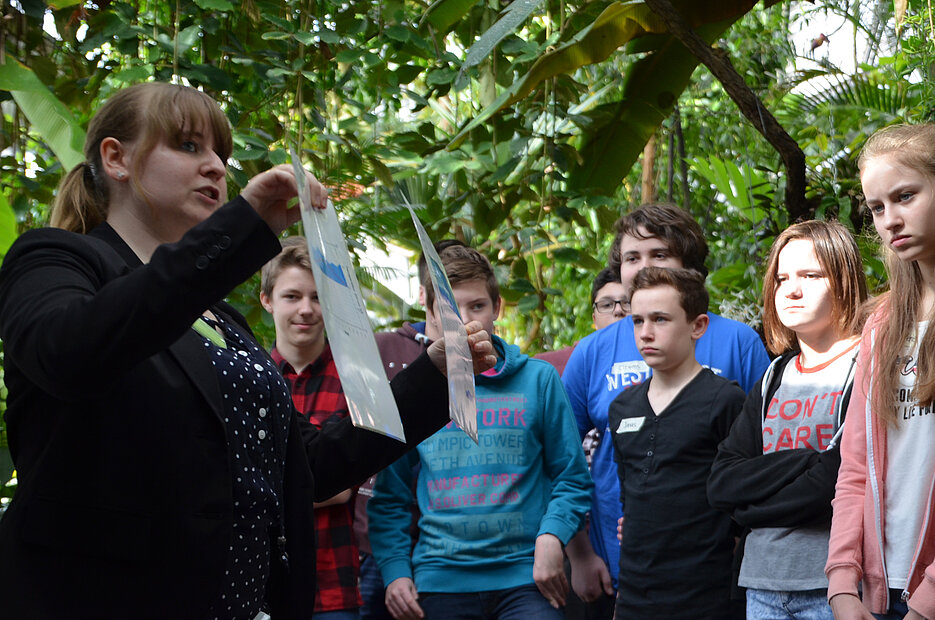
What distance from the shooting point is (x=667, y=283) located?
2793mm

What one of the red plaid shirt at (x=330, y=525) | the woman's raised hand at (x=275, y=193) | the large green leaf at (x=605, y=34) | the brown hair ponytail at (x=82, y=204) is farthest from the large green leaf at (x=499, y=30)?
the woman's raised hand at (x=275, y=193)

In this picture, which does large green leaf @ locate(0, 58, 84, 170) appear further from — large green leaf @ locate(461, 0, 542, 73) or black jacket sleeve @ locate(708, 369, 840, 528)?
black jacket sleeve @ locate(708, 369, 840, 528)

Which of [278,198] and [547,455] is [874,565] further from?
[278,198]

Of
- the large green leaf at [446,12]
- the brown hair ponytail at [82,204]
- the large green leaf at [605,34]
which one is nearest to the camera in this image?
the brown hair ponytail at [82,204]

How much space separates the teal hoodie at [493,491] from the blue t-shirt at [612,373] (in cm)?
20

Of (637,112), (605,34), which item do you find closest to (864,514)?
(605,34)

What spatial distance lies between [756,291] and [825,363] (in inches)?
53.0

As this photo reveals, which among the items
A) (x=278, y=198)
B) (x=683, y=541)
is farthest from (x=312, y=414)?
(x=278, y=198)

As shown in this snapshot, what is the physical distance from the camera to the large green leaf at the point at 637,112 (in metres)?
3.94

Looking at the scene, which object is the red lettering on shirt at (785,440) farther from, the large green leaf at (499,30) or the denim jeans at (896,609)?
the large green leaf at (499,30)

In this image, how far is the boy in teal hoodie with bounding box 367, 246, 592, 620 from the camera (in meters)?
2.62

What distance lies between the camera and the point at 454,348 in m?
1.33

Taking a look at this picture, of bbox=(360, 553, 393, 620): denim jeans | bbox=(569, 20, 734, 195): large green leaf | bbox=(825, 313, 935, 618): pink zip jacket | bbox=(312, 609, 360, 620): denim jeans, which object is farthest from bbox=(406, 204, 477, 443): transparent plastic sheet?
bbox=(569, 20, 734, 195): large green leaf

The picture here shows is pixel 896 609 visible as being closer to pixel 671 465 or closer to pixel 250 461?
pixel 671 465
